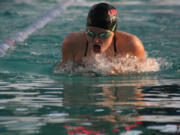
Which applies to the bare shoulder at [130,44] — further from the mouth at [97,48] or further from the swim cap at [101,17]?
the mouth at [97,48]

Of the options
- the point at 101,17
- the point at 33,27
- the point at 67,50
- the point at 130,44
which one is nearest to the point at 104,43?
the point at 101,17

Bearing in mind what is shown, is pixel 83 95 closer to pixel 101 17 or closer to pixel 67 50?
pixel 101 17

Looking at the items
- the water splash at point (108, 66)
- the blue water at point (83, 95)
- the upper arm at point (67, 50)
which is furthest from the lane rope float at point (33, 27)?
the water splash at point (108, 66)

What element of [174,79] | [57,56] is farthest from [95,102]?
[57,56]

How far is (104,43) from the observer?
459 centimetres

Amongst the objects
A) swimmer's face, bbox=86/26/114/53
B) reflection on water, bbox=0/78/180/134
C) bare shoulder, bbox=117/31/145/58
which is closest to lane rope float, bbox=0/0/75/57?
bare shoulder, bbox=117/31/145/58

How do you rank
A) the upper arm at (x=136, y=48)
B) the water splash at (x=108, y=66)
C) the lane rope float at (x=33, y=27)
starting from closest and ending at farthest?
the water splash at (x=108, y=66) < the upper arm at (x=136, y=48) < the lane rope float at (x=33, y=27)

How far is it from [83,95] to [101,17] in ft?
4.49

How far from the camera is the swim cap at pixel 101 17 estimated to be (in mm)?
4543

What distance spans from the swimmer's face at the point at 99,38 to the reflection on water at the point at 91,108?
0.65m

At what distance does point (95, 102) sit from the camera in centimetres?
309

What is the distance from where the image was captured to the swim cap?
454 cm

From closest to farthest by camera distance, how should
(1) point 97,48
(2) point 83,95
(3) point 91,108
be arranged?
(3) point 91,108 < (2) point 83,95 < (1) point 97,48

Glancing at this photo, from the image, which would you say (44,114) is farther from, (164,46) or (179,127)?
(164,46)
